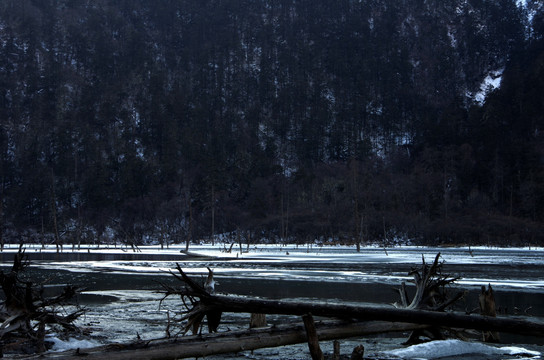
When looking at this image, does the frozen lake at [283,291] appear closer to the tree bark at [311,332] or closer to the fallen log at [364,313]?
the fallen log at [364,313]

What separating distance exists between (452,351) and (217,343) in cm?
563

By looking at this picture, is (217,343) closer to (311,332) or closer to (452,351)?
(311,332)

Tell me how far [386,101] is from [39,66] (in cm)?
9869

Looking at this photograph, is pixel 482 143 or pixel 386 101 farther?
pixel 386 101

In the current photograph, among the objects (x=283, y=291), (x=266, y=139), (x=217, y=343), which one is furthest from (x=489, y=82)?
(x=217, y=343)

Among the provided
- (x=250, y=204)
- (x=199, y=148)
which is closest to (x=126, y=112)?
(x=199, y=148)

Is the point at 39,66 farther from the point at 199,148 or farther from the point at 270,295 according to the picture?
the point at 270,295

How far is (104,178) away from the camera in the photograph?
136 metres

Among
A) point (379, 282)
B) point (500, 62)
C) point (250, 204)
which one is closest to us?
point (379, 282)

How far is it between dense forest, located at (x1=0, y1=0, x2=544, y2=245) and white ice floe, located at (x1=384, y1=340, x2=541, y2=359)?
59.6 m

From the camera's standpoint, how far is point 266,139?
15962cm

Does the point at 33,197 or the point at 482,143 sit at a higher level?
the point at 482,143

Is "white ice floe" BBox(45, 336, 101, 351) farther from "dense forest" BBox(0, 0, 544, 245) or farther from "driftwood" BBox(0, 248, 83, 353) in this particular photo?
"dense forest" BBox(0, 0, 544, 245)

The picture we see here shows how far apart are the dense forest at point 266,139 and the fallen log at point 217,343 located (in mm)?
62313
